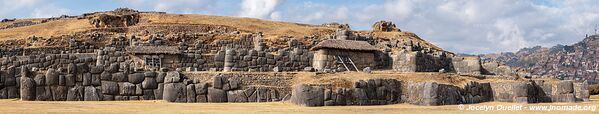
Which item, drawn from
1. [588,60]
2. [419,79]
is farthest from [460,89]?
[588,60]

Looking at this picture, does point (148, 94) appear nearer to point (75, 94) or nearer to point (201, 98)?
point (201, 98)

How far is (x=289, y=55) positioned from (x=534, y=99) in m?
11.7

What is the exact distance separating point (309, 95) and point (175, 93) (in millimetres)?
4961

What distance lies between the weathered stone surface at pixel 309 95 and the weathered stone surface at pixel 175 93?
418cm

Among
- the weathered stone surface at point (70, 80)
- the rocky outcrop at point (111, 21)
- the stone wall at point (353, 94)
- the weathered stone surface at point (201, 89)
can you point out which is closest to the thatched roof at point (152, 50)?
the weathered stone surface at point (70, 80)

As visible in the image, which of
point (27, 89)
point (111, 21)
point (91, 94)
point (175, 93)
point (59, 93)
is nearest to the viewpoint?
point (27, 89)

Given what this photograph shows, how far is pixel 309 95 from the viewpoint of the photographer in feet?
83.2

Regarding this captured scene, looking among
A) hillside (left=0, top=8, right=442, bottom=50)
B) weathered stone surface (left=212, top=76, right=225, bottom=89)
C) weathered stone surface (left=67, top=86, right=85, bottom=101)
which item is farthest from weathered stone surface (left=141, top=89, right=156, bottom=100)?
hillside (left=0, top=8, right=442, bottom=50)

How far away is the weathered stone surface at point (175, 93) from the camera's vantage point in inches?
1047

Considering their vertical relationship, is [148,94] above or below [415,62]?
below

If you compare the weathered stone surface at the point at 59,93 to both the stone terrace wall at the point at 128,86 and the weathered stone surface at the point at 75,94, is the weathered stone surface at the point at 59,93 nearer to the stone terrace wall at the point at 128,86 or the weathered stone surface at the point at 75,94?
the stone terrace wall at the point at 128,86

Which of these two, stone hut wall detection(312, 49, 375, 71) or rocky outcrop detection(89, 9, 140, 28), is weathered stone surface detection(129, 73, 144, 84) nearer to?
stone hut wall detection(312, 49, 375, 71)

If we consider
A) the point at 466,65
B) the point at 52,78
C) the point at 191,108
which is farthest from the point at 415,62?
the point at 52,78

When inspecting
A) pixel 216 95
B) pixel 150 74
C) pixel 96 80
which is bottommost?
pixel 216 95
